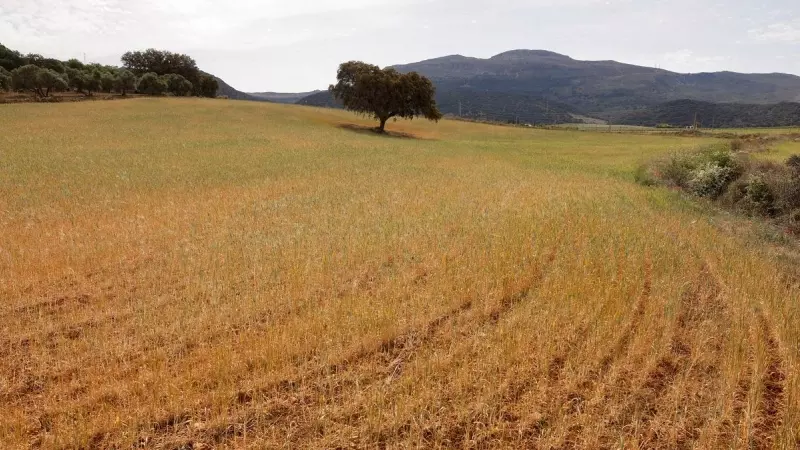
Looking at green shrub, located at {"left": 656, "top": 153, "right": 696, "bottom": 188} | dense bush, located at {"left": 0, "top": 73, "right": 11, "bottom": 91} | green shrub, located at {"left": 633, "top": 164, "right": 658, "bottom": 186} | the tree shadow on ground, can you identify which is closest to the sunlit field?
green shrub, located at {"left": 656, "top": 153, "right": 696, "bottom": 188}

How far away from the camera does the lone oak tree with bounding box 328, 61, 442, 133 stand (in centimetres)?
6000

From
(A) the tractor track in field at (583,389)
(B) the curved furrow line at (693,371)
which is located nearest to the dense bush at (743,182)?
(B) the curved furrow line at (693,371)

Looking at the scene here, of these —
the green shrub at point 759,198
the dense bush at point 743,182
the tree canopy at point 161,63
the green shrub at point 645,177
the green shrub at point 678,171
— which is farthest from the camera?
the tree canopy at point 161,63

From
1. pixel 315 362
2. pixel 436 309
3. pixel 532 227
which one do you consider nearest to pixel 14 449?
pixel 315 362

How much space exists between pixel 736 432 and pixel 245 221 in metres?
12.6

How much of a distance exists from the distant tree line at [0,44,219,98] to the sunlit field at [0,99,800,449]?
84.1 metres

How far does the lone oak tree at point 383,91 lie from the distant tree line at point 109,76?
181 ft

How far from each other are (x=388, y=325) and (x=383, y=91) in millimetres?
56281

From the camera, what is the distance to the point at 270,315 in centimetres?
761

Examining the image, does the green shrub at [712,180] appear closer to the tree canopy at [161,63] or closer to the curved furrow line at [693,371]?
the curved furrow line at [693,371]

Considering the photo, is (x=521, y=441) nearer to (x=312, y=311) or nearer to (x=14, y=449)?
(x=312, y=311)

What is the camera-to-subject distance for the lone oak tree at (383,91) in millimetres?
60000

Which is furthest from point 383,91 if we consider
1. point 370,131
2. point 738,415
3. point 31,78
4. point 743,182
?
point 31,78

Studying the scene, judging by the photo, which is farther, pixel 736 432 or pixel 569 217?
pixel 569 217
